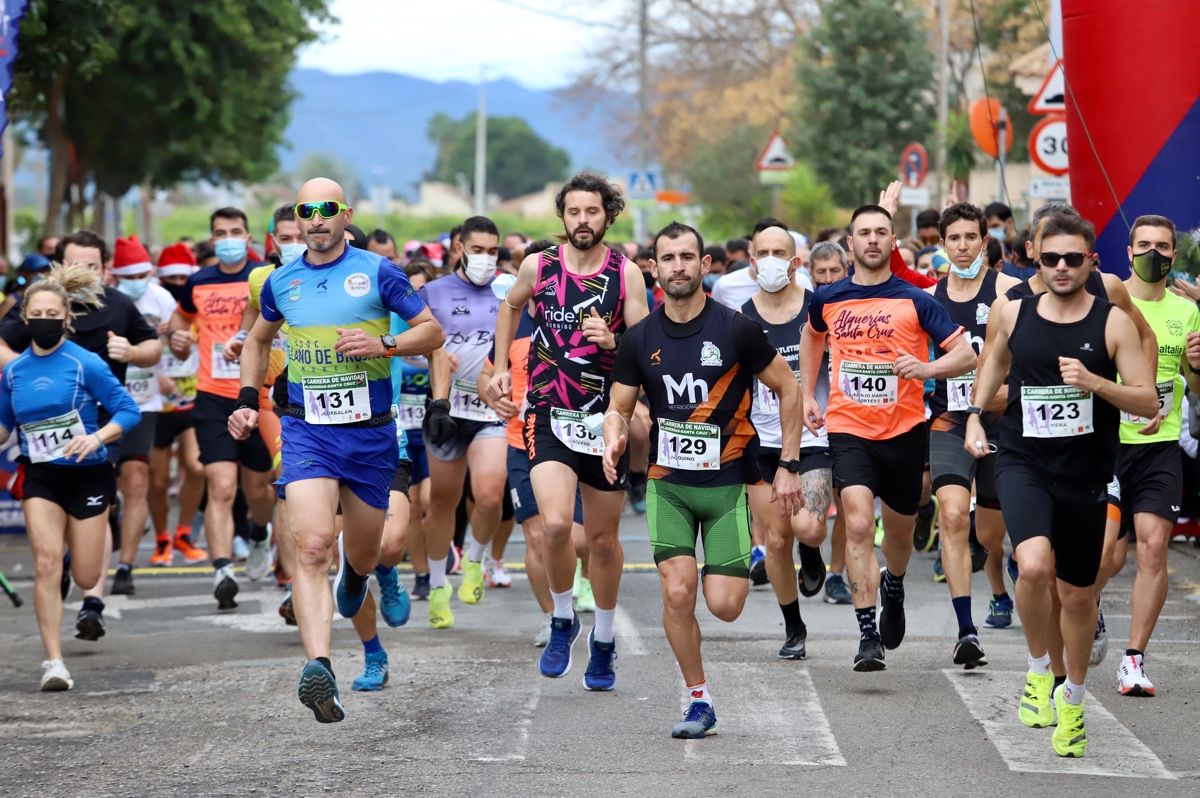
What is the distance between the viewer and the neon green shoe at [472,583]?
1159 centimetres

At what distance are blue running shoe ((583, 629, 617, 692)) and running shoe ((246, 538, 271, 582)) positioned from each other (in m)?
4.89

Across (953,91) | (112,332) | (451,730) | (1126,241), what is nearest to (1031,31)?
(953,91)

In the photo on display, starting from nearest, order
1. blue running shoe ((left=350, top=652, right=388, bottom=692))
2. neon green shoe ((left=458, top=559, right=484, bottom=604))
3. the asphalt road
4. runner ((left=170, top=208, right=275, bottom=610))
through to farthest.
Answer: the asphalt road → blue running shoe ((left=350, top=652, right=388, bottom=692)) → neon green shoe ((left=458, top=559, right=484, bottom=604)) → runner ((left=170, top=208, right=275, bottom=610))

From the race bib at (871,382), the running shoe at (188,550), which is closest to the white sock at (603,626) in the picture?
the race bib at (871,382)

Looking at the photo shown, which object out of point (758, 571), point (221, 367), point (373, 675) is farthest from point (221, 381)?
point (373, 675)

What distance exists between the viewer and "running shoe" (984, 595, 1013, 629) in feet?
35.0

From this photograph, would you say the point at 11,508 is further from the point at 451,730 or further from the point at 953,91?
the point at 953,91

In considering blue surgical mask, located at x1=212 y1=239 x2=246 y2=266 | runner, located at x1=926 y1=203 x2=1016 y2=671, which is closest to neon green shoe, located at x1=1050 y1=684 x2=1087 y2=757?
runner, located at x1=926 y1=203 x2=1016 y2=671

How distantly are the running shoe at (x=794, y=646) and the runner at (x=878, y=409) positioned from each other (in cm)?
40

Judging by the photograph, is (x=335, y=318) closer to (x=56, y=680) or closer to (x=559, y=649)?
(x=559, y=649)

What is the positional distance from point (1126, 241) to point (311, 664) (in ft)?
23.9

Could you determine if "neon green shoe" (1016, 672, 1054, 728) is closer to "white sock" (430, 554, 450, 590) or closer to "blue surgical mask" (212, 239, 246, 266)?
"white sock" (430, 554, 450, 590)

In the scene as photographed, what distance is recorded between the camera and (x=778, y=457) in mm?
10445

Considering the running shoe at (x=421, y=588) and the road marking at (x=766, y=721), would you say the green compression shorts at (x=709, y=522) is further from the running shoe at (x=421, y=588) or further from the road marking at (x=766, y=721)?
the running shoe at (x=421, y=588)
